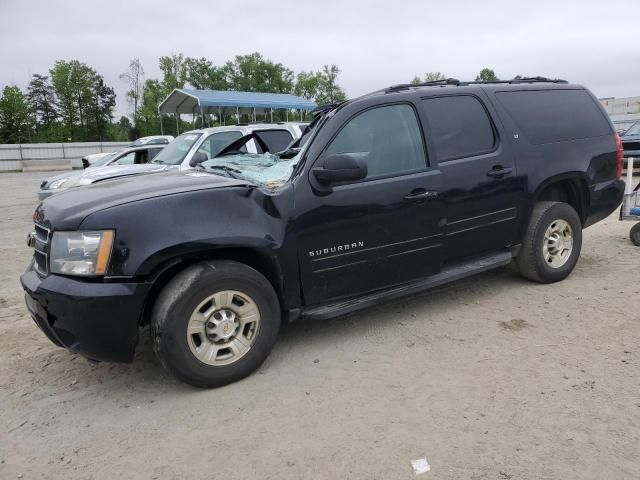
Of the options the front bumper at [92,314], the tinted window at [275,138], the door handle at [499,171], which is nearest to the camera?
the front bumper at [92,314]

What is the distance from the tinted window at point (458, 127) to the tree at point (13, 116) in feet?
190

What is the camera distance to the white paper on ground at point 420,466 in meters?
2.35

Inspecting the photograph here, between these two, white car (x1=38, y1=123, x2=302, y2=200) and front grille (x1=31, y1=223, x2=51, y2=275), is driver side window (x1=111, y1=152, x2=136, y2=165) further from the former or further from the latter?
front grille (x1=31, y1=223, x2=51, y2=275)

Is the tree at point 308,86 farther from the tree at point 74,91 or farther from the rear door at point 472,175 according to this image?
the rear door at point 472,175

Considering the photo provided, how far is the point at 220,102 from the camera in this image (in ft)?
72.6

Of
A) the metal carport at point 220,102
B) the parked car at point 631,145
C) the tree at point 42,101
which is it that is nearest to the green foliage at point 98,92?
the tree at point 42,101

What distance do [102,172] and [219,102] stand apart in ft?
45.6

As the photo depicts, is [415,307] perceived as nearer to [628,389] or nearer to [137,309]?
[628,389]

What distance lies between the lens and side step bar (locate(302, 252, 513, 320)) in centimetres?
355

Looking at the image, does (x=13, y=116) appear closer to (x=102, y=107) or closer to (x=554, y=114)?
(x=102, y=107)

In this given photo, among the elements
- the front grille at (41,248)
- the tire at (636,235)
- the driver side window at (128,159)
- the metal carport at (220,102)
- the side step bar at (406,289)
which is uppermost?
the metal carport at (220,102)

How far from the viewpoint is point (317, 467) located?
242 centimetres

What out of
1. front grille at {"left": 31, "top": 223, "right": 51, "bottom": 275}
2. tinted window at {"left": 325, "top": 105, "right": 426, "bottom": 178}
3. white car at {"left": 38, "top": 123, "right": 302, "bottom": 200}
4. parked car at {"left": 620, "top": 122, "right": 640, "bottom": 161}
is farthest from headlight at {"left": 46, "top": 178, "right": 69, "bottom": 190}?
parked car at {"left": 620, "top": 122, "right": 640, "bottom": 161}

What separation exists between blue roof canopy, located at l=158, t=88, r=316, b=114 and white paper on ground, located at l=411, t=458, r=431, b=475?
69.8ft
